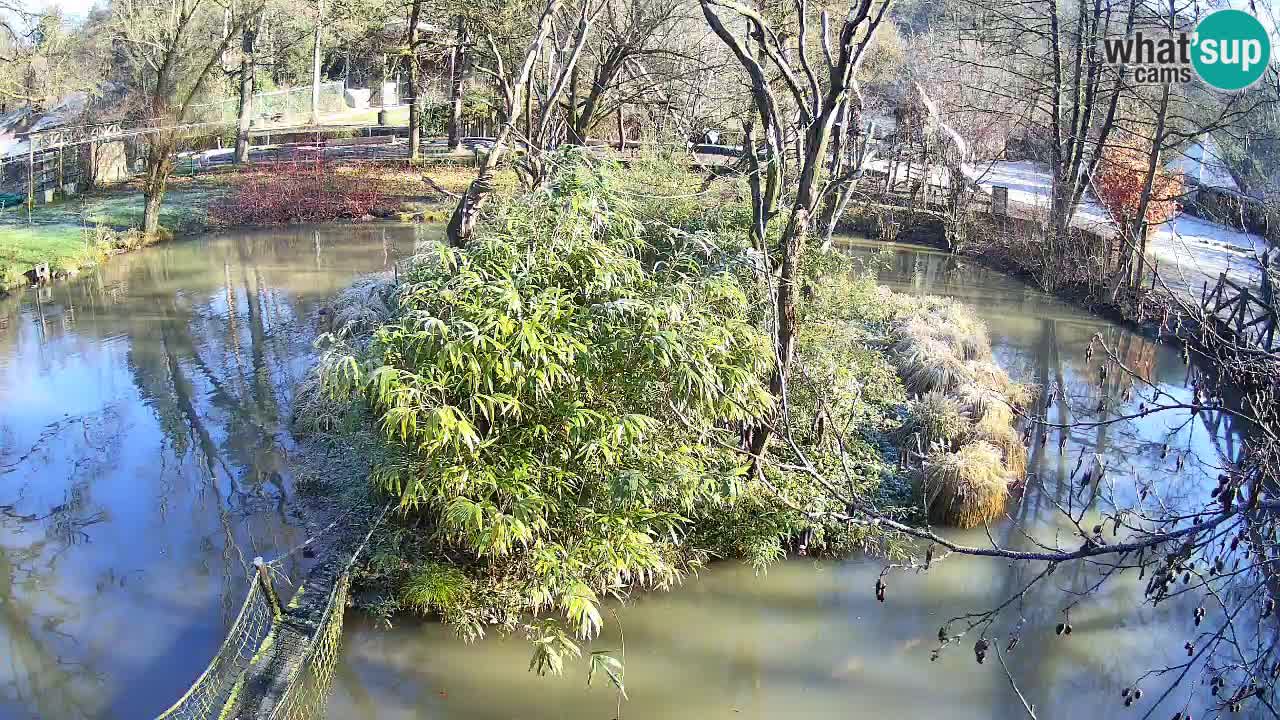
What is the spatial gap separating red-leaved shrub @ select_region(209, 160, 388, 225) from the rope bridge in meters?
15.6

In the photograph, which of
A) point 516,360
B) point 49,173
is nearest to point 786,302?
point 516,360

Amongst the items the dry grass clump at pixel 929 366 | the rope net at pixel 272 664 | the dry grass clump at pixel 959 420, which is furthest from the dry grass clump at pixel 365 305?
the dry grass clump at pixel 929 366

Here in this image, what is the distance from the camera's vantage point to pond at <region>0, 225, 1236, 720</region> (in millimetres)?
6281

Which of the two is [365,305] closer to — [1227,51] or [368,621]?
[368,621]

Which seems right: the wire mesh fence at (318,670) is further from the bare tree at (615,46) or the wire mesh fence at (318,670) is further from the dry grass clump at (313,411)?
the bare tree at (615,46)

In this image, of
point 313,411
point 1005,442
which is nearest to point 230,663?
point 313,411

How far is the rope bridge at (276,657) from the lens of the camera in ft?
18.2

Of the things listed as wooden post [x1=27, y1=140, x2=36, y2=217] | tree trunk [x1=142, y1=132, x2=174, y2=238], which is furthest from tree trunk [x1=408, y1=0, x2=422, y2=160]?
wooden post [x1=27, y1=140, x2=36, y2=217]

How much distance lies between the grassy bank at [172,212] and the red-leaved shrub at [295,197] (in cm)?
3

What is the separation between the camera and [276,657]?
598 centimetres

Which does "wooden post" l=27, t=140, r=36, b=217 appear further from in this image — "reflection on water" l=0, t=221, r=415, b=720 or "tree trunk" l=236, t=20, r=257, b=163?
"tree trunk" l=236, t=20, r=257, b=163

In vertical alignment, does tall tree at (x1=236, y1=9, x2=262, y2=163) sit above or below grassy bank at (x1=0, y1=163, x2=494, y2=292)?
above

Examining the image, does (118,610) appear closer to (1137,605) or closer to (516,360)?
(516,360)

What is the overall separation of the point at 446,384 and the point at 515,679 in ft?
6.48
